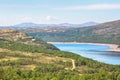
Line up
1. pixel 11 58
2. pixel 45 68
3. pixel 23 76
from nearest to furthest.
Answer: pixel 23 76 < pixel 45 68 < pixel 11 58

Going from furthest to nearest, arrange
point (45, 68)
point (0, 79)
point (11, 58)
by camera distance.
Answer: point (11, 58) < point (45, 68) < point (0, 79)

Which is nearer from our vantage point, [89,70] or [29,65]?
[89,70]

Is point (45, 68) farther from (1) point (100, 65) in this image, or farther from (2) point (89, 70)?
(1) point (100, 65)

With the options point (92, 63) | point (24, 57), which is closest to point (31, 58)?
point (24, 57)

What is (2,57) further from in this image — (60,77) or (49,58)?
(60,77)

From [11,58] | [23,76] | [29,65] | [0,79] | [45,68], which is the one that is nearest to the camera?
[0,79]

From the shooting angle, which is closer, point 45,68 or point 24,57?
point 45,68

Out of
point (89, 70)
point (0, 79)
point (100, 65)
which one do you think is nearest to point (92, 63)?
point (100, 65)

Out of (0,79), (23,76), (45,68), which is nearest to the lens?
(0,79)
